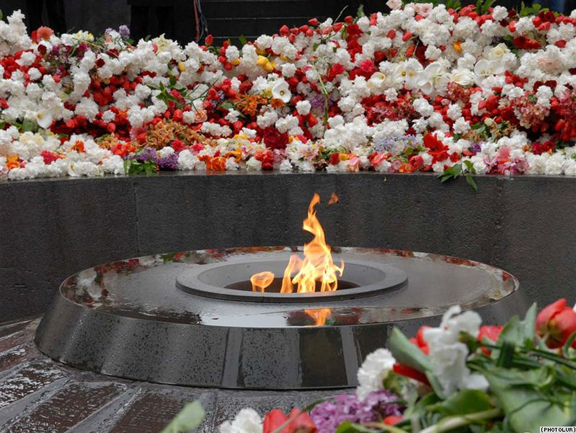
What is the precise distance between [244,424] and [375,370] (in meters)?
0.20

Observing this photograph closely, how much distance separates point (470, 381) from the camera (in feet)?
2.49

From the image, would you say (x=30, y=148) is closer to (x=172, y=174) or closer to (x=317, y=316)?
(x=172, y=174)

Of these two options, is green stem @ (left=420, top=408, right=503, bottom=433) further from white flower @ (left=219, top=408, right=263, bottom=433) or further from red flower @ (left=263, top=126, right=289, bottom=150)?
red flower @ (left=263, top=126, right=289, bottom=150)

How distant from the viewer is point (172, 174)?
4.32 meters

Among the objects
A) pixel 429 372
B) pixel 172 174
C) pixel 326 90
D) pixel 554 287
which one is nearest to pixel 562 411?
pixel 429 372

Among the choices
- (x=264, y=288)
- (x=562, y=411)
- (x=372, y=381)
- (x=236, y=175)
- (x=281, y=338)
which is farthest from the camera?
(x=236, y=175)

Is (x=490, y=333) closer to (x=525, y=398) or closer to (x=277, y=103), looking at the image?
(x=525, y=398)

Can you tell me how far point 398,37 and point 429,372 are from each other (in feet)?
14.5

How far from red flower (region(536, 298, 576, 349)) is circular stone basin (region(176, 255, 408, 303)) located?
1.65 m

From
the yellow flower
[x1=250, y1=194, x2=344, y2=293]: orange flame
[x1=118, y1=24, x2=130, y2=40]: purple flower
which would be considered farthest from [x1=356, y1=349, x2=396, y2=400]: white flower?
[x1=118, y1=24, x2=130, y2=40]: purple flower

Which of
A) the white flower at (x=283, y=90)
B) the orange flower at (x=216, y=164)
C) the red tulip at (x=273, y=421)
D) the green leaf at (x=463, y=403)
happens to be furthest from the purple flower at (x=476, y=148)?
the green leaf at (x=463, y=403)

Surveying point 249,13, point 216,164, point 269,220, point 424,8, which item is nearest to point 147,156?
point 216,164

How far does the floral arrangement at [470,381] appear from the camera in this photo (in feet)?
2.44

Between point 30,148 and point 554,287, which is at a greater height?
point 30,148
